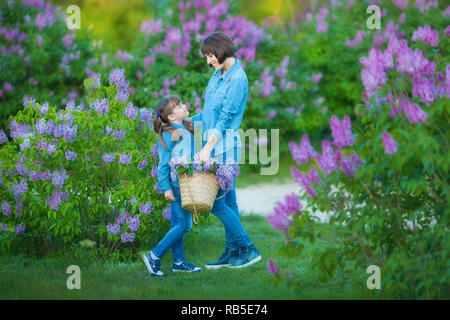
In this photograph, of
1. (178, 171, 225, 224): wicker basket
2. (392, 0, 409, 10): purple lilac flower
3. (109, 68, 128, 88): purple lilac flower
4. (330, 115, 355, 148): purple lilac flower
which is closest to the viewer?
(330, 115, 355, 148): purple lilac flower

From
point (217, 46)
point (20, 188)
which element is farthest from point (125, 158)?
point (217, 46)

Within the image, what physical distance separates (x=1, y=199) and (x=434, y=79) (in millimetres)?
3510

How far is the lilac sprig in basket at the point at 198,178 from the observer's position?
459 cm

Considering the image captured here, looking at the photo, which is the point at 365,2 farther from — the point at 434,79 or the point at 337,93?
the point at 434,79

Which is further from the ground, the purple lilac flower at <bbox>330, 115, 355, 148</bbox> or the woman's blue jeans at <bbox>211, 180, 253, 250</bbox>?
the purple lilac flower at <bbox>330, 115, 355, 148</bbox>

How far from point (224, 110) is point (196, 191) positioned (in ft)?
2.24

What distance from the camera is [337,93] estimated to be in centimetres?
1215

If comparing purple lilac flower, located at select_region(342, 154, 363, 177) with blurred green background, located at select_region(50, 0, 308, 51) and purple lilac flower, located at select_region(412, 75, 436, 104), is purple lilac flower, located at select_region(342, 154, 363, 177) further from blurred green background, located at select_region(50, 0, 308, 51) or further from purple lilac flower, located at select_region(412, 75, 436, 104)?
blurred green background, located at select_region(50, 0, 308, 51)

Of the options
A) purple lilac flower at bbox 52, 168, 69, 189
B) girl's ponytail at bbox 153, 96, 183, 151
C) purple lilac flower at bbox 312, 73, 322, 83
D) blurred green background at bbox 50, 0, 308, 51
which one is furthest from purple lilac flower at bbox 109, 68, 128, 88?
blurred green background at bbox 50, 0, 308, 51

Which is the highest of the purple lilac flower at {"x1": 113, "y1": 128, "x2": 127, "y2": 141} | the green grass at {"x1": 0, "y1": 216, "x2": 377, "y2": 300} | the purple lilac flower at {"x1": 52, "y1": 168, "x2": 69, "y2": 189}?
the purple lilac flower at {"x1": 113, "y1": 128, "x2": 127, "y2": 141}

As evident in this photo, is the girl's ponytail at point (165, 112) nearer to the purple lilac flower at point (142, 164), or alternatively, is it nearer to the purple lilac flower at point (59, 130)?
the purple lilac flower at point (142, 164)

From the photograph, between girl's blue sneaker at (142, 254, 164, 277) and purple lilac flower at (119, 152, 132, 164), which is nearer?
girl's blue sneaker at (142, 254, 164, 277)

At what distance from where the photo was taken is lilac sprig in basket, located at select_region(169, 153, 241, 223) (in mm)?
4594

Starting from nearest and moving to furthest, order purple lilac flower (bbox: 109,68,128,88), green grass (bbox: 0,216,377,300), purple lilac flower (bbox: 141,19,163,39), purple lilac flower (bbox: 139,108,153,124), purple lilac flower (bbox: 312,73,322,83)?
green grass (bbox: 0,216,377,300) → purple lilac flower (bbox: 109,68,128,88) → purple lilac flower (bbox: 139,108,153,124) → purple lilac flower (bbox: 141,19,163,39) → purple lilac flower (bbox: 312,73,322,83)
